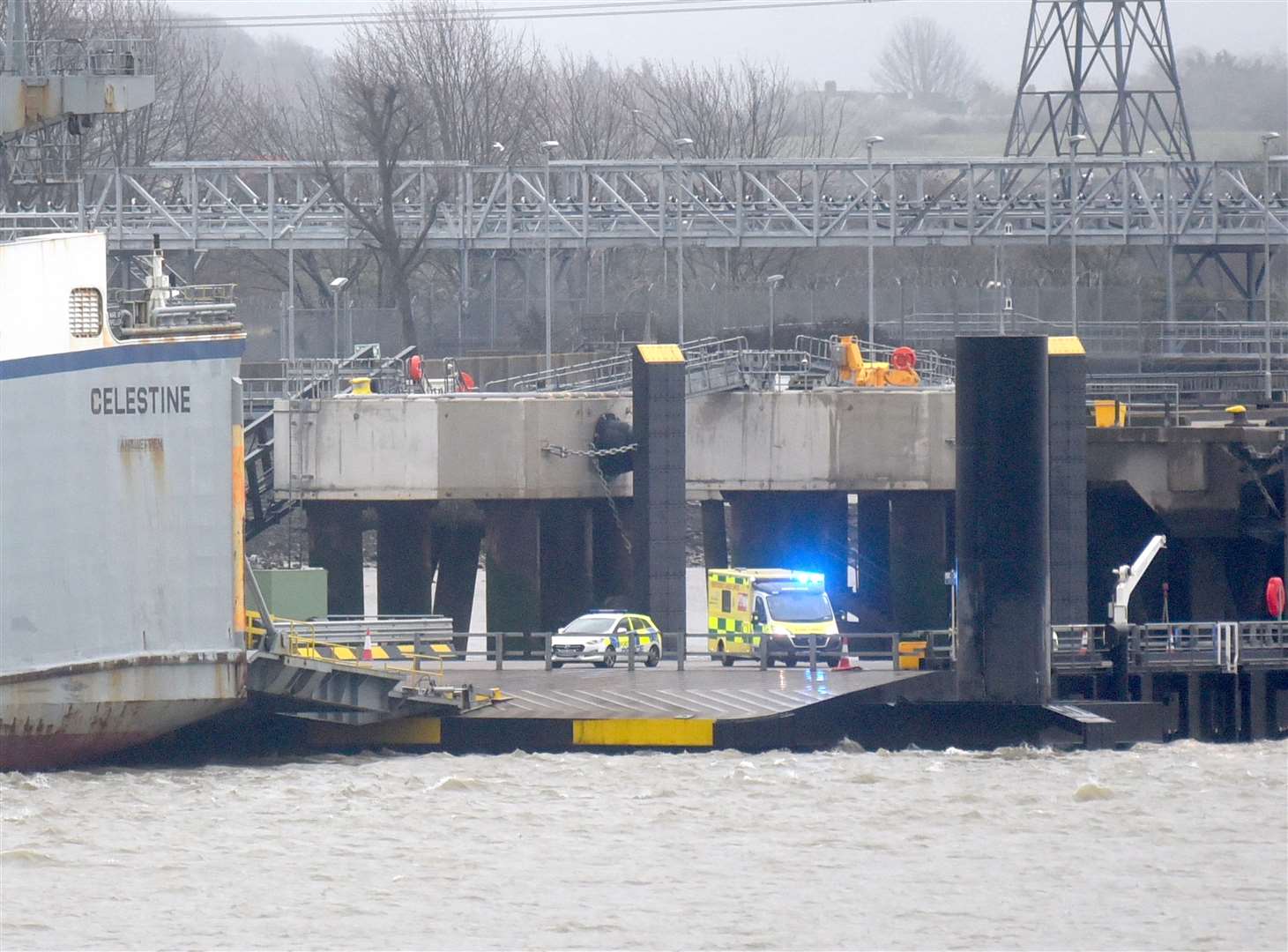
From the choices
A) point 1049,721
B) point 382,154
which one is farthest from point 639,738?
point 382,154

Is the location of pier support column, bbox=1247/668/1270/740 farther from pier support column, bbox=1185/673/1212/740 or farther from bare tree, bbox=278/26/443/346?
bare tree, bbox=278/26/443/346

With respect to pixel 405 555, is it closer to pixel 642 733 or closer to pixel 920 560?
pixel 920 560

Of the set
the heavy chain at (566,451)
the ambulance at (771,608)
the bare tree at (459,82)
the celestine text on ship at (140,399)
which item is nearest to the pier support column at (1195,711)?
the ambulance at (771,608)

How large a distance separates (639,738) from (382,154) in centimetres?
3717

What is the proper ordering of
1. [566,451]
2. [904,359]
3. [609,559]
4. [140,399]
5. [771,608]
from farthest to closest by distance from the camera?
[904,359] < [609,559] < [566,451] < [771,608] < [140,399]

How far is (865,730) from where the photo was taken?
31328 mm

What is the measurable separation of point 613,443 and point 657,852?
59.4 feet

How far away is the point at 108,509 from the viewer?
28781 millimetres

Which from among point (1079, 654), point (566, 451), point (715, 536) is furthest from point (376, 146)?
point (1079, 654)

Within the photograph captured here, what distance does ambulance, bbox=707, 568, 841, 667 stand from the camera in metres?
39.6

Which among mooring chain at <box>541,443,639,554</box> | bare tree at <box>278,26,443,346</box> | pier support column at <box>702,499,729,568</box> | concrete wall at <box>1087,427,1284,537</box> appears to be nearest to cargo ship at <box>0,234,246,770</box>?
mooring chain at <box>541,443,639,554</box>

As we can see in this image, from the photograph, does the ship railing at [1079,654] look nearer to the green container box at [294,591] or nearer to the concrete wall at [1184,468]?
the concrete wall at [1184,468]

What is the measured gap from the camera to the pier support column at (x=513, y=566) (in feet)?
141

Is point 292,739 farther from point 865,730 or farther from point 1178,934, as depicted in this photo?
point 1178,934
